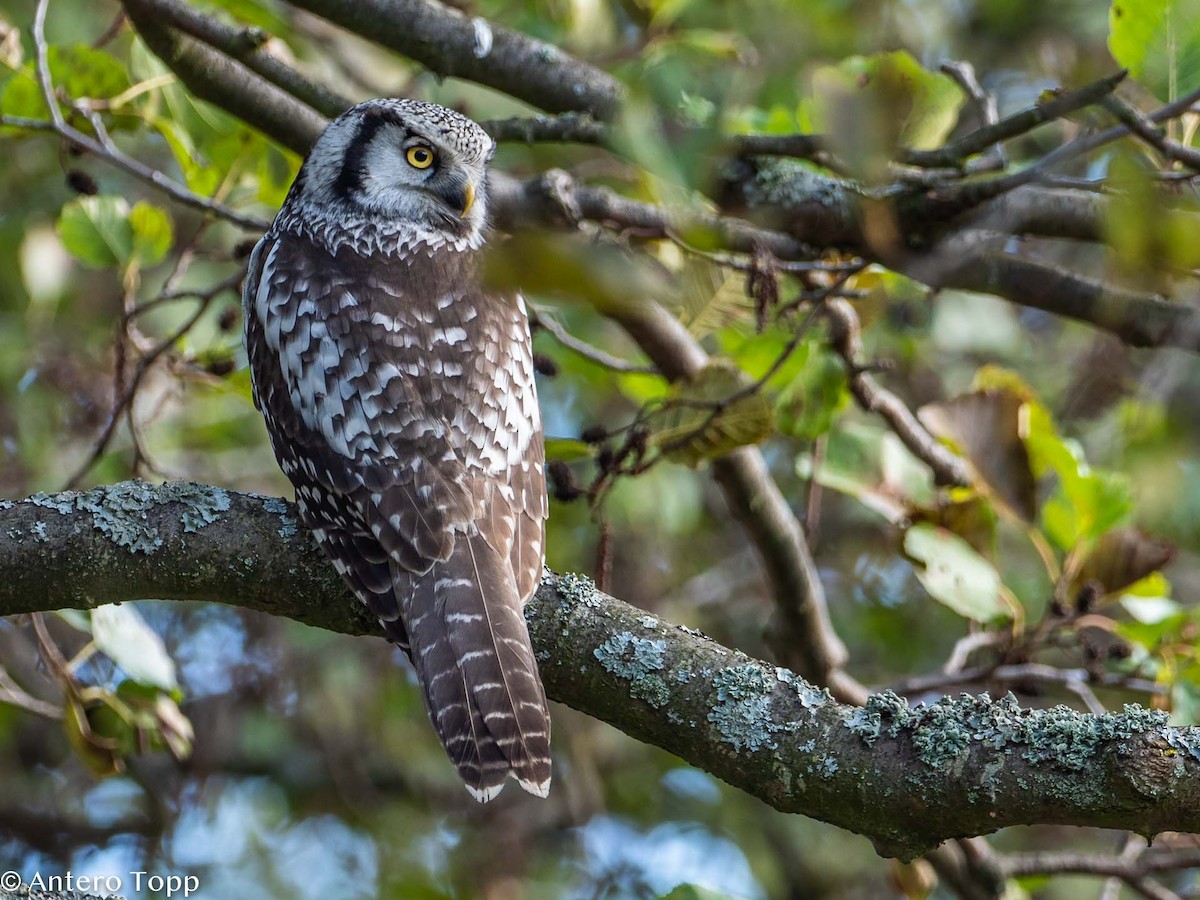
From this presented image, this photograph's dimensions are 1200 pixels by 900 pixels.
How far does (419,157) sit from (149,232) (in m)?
0.85

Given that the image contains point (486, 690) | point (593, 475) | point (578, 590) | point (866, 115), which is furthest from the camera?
point (593, 475)

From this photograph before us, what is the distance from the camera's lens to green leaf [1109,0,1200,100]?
8.66 feet

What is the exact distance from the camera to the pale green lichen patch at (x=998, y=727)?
7.29 ft

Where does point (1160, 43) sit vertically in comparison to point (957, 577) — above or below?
above

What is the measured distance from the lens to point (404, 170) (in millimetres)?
4051

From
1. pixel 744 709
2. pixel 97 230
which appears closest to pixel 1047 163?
pixel 744 709

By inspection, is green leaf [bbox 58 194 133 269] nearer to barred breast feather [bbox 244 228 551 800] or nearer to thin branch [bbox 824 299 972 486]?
barred breast feather [bbox 244 228 551 800]

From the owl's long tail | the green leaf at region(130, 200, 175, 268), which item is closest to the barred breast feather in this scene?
the owl's long tail

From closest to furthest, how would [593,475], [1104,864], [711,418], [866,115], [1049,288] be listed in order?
1. [866,115]
2. [711,418]
3. [1049,288]
4. [1104,864]
5. [593,475]

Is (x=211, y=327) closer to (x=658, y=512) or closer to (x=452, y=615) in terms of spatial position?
(x=658, y=512)

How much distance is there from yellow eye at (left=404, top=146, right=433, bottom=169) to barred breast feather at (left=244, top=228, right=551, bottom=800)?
1.50 feet

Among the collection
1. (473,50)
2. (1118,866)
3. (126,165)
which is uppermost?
(473,50)

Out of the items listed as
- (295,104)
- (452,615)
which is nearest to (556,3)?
(295,104)

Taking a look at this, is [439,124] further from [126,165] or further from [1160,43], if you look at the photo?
[1160,43]
